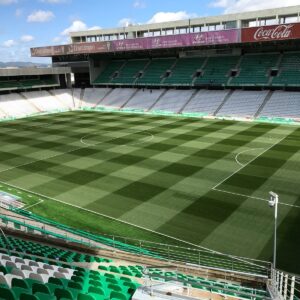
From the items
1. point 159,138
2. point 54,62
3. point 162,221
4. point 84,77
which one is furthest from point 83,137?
point 54,62

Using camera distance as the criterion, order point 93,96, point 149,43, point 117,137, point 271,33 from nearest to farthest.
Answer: point 117,137, point 271,33, point 149,43, point 93,96

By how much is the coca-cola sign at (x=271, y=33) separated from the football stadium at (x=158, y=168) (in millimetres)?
159

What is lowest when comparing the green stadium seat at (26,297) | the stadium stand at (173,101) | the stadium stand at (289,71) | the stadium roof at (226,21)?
the green stadium seat at (26,297)

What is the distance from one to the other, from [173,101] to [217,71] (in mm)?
10053

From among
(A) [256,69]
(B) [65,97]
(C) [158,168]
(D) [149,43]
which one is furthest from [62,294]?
(B) [65,97]

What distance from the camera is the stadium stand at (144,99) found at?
63.4 meters

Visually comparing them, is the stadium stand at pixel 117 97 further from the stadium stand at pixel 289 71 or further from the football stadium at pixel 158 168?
the stadium stand at pixel 289 71

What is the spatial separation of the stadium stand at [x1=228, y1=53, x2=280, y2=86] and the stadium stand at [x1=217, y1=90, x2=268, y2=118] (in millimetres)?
1858

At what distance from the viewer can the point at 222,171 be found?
2752 centimetres

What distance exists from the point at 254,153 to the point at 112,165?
44.6ft

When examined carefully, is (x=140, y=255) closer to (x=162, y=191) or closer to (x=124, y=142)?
(x=162, y=191)

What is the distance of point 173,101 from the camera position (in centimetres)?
6169

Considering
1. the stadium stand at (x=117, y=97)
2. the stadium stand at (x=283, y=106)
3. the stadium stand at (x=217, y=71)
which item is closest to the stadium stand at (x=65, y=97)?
the stadium stand at (x=117, y=97)

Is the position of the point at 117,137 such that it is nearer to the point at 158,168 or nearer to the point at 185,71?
the point at 158,168
